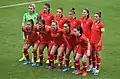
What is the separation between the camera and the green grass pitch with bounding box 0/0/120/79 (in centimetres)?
1365

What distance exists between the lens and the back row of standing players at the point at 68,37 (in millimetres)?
13305

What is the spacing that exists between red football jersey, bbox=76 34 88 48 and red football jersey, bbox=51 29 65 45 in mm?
717

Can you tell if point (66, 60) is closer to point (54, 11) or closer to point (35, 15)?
point (35, 15)

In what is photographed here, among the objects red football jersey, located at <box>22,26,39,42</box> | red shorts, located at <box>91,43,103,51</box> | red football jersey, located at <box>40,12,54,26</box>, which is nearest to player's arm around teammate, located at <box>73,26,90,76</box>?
red shorts, located at <box>91,43,103,51</box>

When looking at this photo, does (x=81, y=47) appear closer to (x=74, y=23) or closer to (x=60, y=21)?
(x=74, y=23)

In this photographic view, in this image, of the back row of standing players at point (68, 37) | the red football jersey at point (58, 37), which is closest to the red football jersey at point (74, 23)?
the back row of standing players at point (68, 37)

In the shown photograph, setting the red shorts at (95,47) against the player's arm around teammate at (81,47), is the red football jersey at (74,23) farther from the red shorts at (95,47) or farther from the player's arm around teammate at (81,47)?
the red shorts at (95,47)

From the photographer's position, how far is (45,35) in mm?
14031

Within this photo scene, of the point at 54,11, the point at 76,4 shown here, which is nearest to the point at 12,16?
the point at 54,11

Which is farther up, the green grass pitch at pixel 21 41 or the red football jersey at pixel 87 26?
the red football jersey at pixel 87 26

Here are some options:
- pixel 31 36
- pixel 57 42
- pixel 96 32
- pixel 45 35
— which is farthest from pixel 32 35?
pixel 96 32

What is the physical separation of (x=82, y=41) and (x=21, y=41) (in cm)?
492

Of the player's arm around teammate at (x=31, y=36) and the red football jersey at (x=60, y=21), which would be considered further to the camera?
the red football jersey at (x=60, y=21)

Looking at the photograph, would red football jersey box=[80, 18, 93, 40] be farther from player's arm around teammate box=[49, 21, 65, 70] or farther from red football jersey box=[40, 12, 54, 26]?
red football jersey box=[40, 12, 54, 26]
